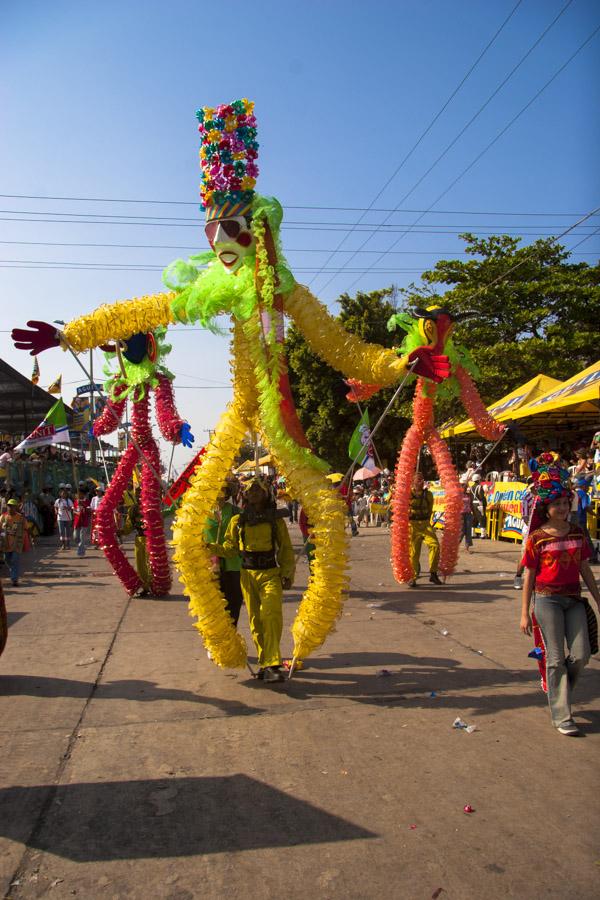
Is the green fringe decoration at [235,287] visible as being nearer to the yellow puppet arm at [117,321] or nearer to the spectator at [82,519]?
the yellow puppet arm at [117,321]

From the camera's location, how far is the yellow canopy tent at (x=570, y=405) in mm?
12796

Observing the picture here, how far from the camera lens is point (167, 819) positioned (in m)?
3.37

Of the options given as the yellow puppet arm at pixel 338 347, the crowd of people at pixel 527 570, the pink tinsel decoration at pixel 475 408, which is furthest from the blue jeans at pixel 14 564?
the yellow puppet arm at pixel 338 347

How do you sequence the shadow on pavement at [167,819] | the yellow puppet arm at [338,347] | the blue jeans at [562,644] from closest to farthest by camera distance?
the shadow on pavement at [167,819] < the blue jeans at [562,644] < the yellow puppet arm at [338,347]

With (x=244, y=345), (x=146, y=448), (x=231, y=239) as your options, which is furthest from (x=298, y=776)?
(x=146, y=448)

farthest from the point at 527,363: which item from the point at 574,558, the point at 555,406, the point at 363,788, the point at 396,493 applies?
the point at 363,788

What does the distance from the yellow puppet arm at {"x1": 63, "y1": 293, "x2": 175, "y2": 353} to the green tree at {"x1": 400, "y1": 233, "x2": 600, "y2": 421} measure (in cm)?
1635

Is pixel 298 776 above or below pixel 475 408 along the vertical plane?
below

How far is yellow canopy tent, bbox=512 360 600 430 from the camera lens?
504 inches

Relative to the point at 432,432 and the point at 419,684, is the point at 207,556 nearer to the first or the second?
the point at 419,684

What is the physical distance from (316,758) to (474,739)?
3.16ft

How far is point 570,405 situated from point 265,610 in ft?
34.7

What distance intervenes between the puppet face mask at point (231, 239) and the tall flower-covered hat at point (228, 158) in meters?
0.06

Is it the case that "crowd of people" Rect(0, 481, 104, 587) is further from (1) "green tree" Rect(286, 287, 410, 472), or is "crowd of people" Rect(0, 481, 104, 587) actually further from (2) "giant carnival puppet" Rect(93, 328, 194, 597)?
(1) "green tree" Rect(286, 287, 410, 472)
